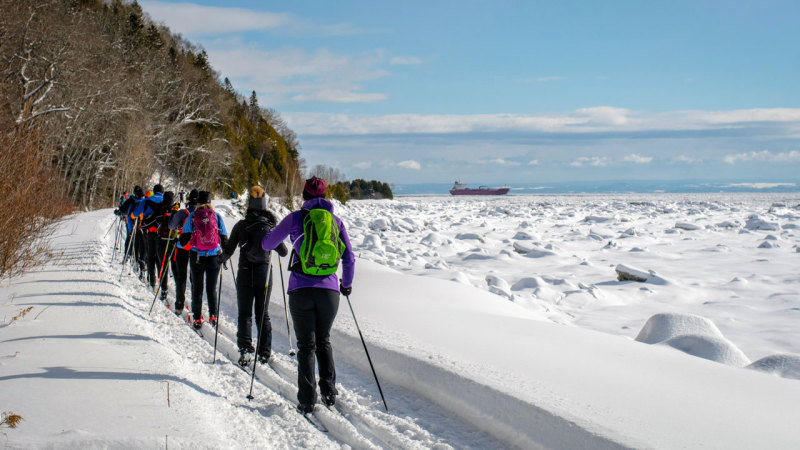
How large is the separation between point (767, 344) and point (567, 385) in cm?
619

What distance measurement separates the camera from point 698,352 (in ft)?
21.9

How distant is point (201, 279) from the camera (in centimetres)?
714

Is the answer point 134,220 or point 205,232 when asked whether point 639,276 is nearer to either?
point 205,232

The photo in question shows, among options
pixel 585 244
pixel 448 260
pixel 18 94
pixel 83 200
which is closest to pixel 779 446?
pixel 448 260

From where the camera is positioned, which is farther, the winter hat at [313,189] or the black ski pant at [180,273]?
the black ski pant at [180,273]

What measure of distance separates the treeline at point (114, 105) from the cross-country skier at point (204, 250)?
11.6 feet

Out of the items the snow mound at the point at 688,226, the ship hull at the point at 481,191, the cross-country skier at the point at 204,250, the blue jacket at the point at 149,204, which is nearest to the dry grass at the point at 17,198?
the blue jacket at the point at 149,204

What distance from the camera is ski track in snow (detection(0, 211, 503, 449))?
3822mm

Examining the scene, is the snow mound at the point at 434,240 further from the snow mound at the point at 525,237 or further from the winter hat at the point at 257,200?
the winter hat at the point at 257,200

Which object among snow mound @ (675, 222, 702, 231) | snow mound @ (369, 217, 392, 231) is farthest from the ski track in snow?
snow mound @ (675, 222, 702, 231)

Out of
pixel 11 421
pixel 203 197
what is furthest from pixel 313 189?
pixel 203 197

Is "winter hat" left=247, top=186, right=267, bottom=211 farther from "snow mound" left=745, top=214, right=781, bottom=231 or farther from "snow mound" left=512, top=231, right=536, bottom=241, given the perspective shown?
"snow mound" left=745, top=214, right=781, bottom=231

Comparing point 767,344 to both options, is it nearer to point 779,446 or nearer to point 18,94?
point 779,446

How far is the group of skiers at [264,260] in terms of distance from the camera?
14.1ft
